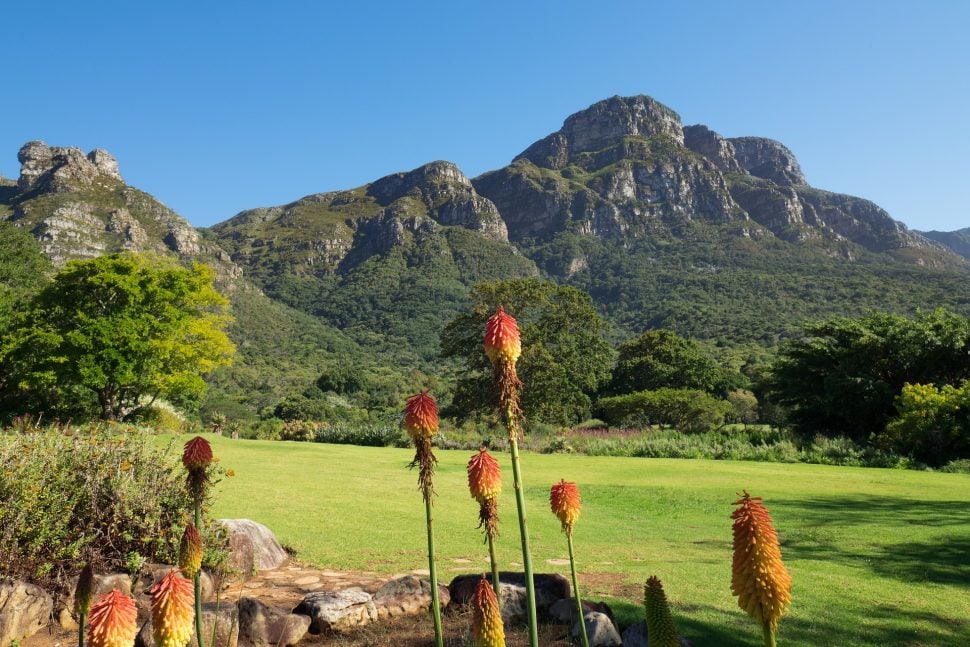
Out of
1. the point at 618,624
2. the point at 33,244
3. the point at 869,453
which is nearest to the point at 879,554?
the point at 618,624

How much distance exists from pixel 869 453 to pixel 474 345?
2171 cm

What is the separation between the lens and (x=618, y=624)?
4.59 meters

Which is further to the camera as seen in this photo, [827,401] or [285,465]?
[827,401]

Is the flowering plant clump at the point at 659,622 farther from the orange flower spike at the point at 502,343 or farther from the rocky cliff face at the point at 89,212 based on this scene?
the rocky cliff face at the point at 89,212

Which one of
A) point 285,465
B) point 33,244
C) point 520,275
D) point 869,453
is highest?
point 520,275

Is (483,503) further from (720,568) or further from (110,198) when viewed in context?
(110,198)

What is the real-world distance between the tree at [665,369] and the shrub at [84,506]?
38866mm

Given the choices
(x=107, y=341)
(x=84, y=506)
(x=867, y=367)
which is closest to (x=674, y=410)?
(x=867, y=367)

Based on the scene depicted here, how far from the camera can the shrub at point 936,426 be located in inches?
749

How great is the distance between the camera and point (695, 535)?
29.3 ft

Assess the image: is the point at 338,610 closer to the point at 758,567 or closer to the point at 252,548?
the point at 252,548

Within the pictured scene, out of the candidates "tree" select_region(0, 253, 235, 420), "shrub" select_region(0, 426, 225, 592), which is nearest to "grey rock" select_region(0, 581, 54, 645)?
"shrub" select_region(0, 426, 225, 592)

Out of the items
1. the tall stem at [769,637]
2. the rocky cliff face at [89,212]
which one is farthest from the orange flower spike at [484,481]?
the rocky cliff face at [89,212]

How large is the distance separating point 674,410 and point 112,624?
3377cm
